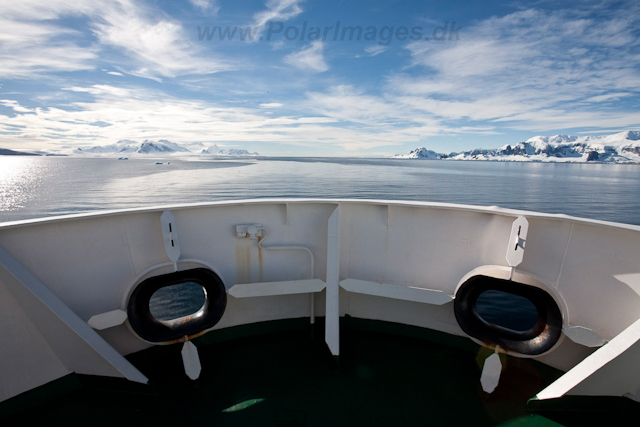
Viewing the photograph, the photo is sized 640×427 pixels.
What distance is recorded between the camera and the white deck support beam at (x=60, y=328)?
2.21m

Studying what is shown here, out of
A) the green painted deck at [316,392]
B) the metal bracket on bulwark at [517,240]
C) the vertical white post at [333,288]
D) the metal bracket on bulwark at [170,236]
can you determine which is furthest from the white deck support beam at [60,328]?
the metal bracket on bulwark at [517,240]

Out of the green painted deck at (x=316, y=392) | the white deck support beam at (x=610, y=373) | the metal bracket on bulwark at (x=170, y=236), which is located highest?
the metal bracket on bulwark at (x=170, y=236)

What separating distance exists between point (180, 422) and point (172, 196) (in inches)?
642

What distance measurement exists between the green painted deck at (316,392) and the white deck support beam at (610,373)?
17cm

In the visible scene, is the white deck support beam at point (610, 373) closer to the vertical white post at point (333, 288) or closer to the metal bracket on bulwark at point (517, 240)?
the metal bracket on bulwark at point (517, 240)

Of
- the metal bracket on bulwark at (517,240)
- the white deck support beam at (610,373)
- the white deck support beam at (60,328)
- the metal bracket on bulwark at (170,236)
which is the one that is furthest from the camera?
the metal bracket on bulwark at (170,236)

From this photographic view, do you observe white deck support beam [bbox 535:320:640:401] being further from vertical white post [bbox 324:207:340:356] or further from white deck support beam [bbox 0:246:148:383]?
white deck support beam [bbox 0:246:148:383]

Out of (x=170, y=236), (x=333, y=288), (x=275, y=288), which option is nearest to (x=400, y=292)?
(x=333, y=288)

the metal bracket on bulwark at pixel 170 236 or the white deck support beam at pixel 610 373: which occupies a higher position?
the metal bracket on bulwark at pixel 170 236

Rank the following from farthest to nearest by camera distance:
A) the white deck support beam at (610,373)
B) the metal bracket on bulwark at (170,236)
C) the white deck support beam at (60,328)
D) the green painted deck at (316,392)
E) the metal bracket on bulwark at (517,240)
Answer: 1. the metal bracket on bulwark at (170,236)
2. the metal bracket on bulwark at (517,240)
3. the green painted deck at (316,392)
4. the white deck support beam at (60,328)
5. the white deck support beam at (610,373)

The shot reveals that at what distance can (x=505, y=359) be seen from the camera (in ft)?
9.61

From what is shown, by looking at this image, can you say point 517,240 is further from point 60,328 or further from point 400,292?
point 60,328

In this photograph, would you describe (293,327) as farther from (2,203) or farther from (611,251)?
(2,203)

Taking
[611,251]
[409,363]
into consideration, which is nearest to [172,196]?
[409,363]
